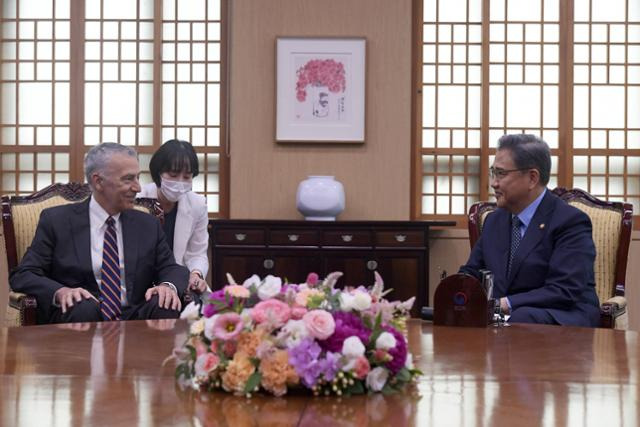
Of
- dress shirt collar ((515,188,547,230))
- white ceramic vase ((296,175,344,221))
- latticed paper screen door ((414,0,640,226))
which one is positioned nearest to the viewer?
dress shirt collar ((515,188,547,230))

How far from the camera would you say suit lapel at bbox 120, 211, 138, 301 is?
3.83 metres

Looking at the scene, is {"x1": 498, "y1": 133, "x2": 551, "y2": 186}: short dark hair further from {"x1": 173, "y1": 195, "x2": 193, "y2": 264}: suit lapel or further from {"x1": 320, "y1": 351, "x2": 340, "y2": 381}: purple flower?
{"x1": 320, "y1": 351, "x2": 340, "y2": 381}: purple flower

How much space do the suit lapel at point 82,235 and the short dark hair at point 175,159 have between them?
765 mm

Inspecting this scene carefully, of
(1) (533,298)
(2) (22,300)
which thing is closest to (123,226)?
(2) (22,300)

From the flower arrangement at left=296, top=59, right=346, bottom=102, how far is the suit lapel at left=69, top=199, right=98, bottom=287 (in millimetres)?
2927

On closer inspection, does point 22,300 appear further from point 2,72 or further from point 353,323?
point 2,72

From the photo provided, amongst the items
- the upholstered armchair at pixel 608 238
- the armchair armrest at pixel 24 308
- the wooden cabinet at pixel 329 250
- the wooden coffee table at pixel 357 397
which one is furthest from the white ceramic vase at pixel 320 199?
the wooden coffee table at pixel 357 397

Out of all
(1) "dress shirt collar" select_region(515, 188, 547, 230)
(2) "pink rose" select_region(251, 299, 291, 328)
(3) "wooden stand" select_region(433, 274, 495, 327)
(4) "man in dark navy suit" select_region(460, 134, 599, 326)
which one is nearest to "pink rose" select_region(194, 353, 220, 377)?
(2) "pink rose" select_region(251, 299, 291, 328)

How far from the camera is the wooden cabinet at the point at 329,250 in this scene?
6129 millimetres

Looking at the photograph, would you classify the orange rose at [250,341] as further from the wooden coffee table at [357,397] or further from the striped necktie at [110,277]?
the striped necktie at [110,277]

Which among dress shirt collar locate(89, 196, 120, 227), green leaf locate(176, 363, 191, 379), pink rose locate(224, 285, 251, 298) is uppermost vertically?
dress shirt collar locate(89, 196, 120, 227)

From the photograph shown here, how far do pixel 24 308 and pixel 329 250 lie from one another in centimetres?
274

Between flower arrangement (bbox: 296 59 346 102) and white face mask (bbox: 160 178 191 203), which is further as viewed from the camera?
flower arrangement (bbox: 296 59 346 102)

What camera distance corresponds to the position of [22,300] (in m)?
3.68
